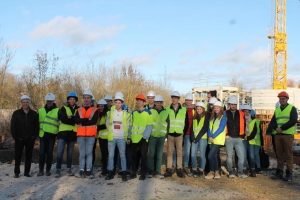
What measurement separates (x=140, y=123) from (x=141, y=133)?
23 centimetres

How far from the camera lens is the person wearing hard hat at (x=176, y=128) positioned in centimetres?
837

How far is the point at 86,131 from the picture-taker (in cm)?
798

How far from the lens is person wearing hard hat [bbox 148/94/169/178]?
329 inches

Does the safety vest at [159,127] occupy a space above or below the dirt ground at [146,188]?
above

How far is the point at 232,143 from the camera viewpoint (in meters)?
8.70

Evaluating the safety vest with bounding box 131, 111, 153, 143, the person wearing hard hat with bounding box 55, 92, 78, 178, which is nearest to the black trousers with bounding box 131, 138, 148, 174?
the safety vest with bounding box 131, 111, 153, 143

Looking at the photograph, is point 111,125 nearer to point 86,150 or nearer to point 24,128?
point 86,150

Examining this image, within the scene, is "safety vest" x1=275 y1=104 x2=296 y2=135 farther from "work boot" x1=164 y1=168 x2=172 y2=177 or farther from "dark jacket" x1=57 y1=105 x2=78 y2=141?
"dark jacket" x1=57 y1=105 x2=78 y2=141

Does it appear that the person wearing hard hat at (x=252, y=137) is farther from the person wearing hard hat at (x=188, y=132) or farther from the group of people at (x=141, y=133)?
the person wearing hard hat at (x=188, y=132)

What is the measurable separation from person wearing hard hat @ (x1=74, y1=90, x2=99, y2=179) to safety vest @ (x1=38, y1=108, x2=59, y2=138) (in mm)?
696

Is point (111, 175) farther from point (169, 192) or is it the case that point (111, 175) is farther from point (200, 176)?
point (200, 176)

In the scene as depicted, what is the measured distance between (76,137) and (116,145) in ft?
3.25

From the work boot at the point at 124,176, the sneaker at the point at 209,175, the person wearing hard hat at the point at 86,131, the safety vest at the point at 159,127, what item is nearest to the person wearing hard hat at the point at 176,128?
the safety vest at the point at 159,127

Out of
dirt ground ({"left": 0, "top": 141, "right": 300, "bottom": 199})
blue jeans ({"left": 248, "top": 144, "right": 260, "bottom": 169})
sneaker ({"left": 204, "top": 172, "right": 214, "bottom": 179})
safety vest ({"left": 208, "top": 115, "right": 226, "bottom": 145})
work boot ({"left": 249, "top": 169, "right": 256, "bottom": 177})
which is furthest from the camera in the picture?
blue jeans ({"left": 248, "top": 144, "right": 260, "bottom": 169})
